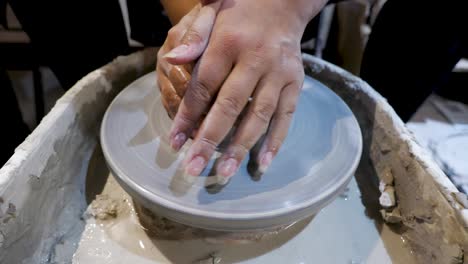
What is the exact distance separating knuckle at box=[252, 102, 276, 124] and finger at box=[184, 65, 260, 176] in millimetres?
27

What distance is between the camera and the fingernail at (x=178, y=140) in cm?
79

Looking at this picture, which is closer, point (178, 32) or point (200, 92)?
point (200, 92)

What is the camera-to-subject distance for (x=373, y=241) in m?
0.92

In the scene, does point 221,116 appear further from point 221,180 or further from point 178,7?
point 178,7

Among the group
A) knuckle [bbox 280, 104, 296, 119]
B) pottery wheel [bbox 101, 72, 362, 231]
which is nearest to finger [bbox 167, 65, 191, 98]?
pottery wheel [bbox 101, 72, 362, 231]

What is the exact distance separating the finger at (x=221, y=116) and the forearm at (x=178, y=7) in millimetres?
339

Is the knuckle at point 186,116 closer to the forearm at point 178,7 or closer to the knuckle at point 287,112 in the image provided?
the knuckle at point 287,112

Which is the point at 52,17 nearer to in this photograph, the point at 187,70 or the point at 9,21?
the point at 187,70

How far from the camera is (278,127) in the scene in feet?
2.65

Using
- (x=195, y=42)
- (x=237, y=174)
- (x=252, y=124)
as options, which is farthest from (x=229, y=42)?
(x=237, y=174)

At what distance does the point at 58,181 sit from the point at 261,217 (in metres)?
0.50

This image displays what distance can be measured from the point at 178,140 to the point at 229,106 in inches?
5.4

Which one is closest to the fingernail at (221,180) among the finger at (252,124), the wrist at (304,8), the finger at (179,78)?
the finger at (252,124)

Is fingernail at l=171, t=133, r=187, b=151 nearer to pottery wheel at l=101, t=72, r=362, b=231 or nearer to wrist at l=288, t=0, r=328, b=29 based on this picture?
pottery wheel at l=101, t=72, r=362, b=231
